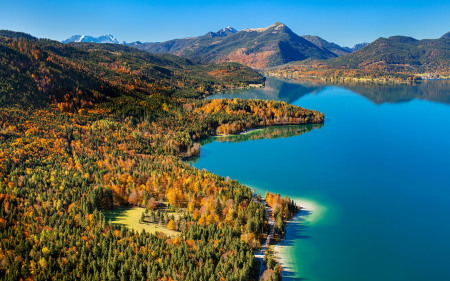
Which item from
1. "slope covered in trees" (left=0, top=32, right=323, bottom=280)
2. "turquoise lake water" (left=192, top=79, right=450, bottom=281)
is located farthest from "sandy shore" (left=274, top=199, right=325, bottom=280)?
"slope covered in trees" (left=0, top=32, right=323, bottom=280)

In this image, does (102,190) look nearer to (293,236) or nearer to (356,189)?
(293,236)

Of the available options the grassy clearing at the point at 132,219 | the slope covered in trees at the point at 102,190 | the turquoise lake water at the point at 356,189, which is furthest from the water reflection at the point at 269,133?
the grassy clearing at the point at 132,219

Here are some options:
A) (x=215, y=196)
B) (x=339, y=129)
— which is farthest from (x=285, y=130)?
(x=215, y=196)

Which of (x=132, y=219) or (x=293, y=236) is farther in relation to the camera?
(x=132, y=219)

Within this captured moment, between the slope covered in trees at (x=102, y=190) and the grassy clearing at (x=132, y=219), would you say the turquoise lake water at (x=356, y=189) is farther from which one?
the grassy clearing at (x=132, y=219)

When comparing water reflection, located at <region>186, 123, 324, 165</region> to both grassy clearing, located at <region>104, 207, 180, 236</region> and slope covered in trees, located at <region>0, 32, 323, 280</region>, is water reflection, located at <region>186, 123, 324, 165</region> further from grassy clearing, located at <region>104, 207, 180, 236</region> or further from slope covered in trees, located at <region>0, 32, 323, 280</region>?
grassy clearing, located at <region>104, 207, 180, 236</region>

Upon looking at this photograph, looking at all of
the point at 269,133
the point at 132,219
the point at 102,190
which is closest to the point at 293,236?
the point at 132,219
